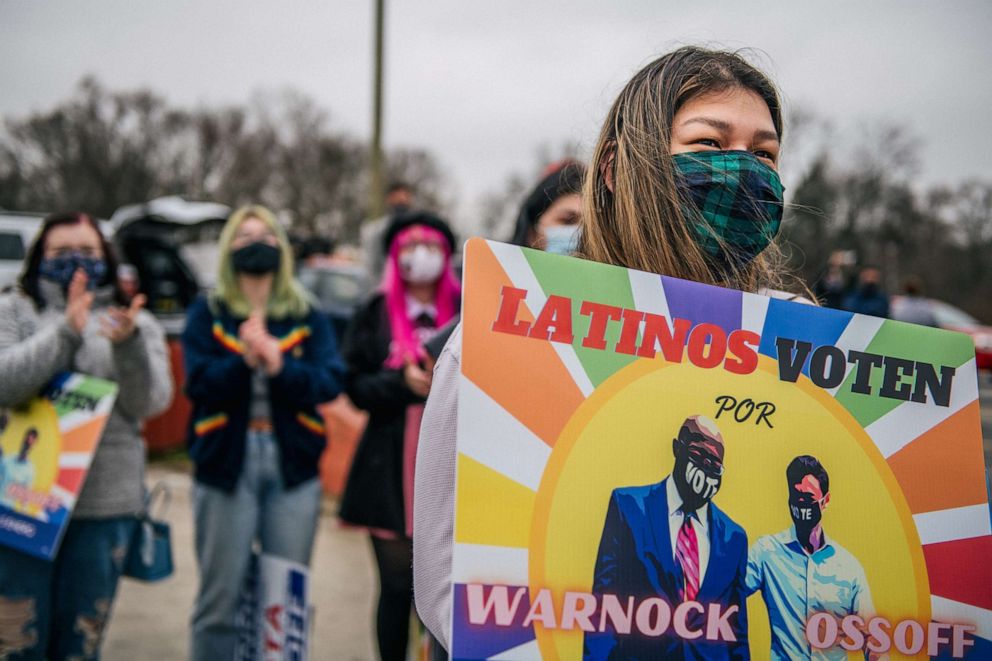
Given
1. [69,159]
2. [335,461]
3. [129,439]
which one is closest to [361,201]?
[69,159]

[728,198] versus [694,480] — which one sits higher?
[728,198]

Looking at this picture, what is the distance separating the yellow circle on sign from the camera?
960mm

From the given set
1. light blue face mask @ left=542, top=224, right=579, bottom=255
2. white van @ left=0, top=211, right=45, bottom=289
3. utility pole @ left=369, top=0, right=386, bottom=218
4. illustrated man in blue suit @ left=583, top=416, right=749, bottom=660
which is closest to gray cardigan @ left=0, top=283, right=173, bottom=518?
light blue face mask @ left=542, top=224, right=579, bottom=255

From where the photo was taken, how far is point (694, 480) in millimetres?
1010

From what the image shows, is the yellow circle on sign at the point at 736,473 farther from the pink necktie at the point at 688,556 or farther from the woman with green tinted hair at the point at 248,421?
the woman with green tinted hair at the point at 248,421

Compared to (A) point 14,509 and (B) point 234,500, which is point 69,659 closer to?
(A) point 14,509

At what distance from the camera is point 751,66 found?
1.30 meters

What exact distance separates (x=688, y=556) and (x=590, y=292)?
1.23 ft

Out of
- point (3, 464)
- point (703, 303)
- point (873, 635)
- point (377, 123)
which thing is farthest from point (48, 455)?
point (377, 123)

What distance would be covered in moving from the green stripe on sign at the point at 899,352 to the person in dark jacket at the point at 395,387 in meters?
1.71

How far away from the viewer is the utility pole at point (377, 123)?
9.72 metres

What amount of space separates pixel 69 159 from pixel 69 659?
3234cm

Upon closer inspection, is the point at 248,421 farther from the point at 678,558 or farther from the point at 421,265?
the point at 678,558

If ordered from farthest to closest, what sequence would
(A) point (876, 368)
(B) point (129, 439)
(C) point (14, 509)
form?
(B) point (129, 439), (C) point (14, 509), (A) point (876, 368)
